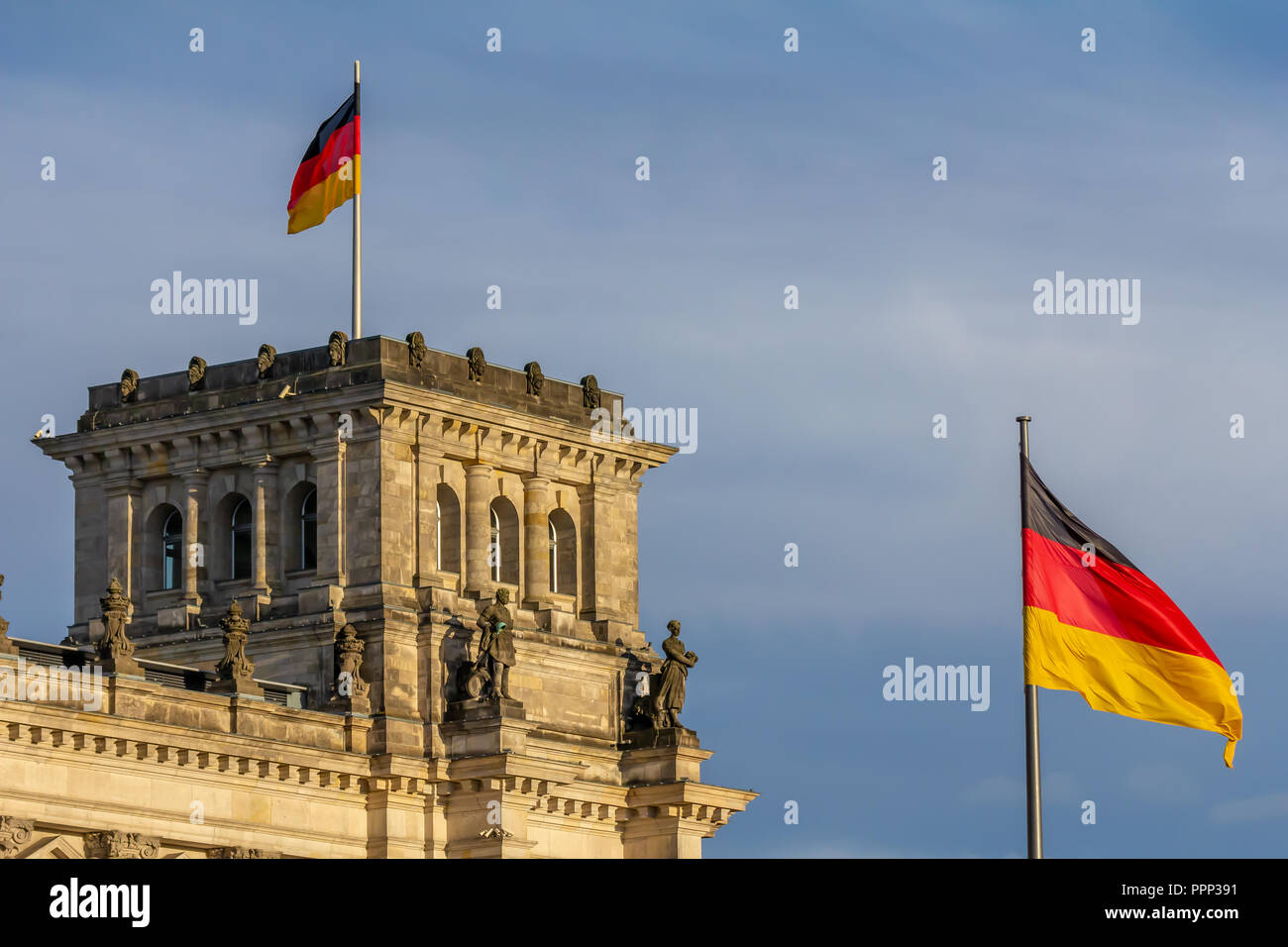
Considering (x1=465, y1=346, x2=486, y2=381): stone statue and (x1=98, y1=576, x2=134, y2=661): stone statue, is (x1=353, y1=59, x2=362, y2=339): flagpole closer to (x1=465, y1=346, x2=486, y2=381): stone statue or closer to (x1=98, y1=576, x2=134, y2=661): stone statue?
→ (x1=465, y1=346, x2=486, y2=381): stone statue

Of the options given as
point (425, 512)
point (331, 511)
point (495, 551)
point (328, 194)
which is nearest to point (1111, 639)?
point (425, 512)

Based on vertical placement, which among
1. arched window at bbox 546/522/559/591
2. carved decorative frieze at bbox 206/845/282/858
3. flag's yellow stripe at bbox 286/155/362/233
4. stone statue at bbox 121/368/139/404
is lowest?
carved decorative frieze at bbox 206/845/282/858

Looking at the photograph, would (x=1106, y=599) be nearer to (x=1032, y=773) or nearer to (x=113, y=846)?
(x=1032, y=773)

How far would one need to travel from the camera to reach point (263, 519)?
77.6 metres

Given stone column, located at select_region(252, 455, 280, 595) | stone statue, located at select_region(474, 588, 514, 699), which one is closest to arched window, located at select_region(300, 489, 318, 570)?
stone column, located at select_region(252, 455, 280, 595)

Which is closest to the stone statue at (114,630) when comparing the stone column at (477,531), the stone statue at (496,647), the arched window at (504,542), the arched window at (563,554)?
the stone statue at (496,647)

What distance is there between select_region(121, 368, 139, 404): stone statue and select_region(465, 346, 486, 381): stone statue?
8434mm

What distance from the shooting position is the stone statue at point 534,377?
80.9 metres

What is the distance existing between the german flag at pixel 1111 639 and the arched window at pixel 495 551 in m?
30.2

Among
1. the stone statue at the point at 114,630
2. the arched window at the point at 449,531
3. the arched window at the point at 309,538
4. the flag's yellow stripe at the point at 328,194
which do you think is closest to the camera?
the stone statue at the point at 114,630

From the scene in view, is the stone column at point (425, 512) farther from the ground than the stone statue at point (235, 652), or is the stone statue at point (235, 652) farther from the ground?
the stone column at point (425, 512)

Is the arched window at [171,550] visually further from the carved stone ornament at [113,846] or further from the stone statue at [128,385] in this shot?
the carved stone ornament at [113,846]

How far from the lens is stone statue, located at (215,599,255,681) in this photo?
71.3 meters
